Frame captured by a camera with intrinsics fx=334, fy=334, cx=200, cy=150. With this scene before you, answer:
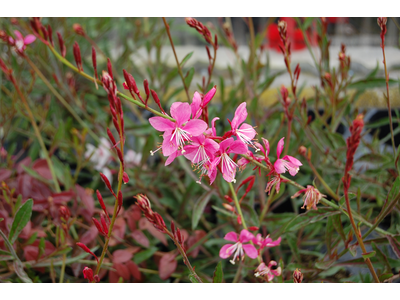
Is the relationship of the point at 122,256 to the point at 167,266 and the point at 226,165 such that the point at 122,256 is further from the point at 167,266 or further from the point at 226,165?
the point at 226,165

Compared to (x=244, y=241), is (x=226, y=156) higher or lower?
higher

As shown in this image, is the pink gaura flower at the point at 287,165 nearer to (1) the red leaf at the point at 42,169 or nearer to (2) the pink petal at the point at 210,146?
(2) the pink petal at the point at 210,146

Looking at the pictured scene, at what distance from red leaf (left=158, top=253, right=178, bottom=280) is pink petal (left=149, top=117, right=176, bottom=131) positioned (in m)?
0.35

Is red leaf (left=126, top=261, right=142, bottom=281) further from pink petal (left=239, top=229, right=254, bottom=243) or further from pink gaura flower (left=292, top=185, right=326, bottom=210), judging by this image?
pink gaura flower (left=292, top=185, right=326, bottom=210)

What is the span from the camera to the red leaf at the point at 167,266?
594mm

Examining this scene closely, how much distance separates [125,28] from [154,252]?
104 centimetres

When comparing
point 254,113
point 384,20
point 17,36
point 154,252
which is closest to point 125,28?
point 17,36

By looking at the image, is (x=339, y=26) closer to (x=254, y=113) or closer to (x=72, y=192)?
(x=254, y=113)

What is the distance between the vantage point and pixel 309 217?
443mm

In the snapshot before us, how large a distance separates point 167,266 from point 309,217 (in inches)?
11.3

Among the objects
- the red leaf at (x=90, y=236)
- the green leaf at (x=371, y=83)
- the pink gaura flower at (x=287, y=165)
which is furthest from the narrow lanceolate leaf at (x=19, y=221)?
the green leaf at (x=371, y=83)

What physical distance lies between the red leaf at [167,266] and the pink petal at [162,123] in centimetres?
35

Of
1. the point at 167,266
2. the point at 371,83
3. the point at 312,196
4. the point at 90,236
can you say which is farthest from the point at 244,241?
the point at 371,83

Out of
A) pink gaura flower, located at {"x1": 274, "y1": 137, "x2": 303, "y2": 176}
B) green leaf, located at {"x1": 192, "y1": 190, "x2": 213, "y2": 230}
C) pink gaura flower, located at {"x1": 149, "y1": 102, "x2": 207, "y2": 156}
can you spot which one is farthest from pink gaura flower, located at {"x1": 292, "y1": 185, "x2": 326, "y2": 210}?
green leaf, located at {"x1": 192, "y1": 190, "x2": 213, "y2": 230}
